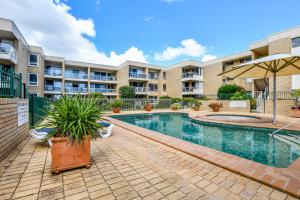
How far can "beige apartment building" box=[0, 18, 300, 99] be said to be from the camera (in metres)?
15.4

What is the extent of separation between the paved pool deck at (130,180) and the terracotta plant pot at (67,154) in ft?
0.40

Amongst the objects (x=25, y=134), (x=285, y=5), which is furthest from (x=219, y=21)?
(x=25, y=134)

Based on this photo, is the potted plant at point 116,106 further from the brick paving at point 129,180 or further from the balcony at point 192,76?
the balcony at point 192,76

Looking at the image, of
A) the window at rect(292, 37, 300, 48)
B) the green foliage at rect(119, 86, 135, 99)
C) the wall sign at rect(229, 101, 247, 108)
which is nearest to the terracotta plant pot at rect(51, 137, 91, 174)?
the wall sign at rect(229, 101, 247, 108)

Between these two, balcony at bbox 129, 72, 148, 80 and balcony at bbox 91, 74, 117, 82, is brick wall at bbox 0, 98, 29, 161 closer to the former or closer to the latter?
balcony at bbox 129, 72, 148, 80

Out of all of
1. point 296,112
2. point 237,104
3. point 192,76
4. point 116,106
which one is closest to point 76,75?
point 116,106

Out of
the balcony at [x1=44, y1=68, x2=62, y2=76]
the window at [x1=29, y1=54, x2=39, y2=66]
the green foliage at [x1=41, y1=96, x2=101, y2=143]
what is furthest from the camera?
the balcony at [x1=44, y1=68, x2=62, y2=76]

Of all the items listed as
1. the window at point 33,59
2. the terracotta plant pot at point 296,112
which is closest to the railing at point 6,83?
the terracotta plant pot at point 296,112

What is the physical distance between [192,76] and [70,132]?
87.1 feet

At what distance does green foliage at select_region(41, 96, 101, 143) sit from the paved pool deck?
26.4 inches

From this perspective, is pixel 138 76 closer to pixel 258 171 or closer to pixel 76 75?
pixel 76 75

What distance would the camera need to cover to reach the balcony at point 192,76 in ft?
89.3

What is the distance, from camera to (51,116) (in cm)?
285

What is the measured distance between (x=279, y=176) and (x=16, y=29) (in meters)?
21.4
